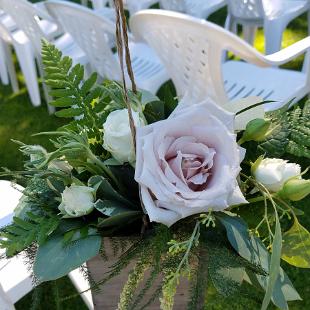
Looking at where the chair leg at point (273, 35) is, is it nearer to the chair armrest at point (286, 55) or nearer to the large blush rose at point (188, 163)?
the chair armrest at point (286, 55)

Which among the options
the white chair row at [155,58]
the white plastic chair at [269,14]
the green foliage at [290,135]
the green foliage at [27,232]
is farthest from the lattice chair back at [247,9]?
the green foliage at [27,232]

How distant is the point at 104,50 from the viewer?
8.64 ft

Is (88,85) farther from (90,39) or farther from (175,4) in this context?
(175,4)

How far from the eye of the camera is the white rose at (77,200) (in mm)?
736

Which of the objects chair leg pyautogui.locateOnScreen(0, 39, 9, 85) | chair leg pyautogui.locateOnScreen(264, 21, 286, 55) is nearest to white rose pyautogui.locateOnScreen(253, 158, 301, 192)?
chair leg pyautogui.locateOnScreen(264, 21, 286, 55)

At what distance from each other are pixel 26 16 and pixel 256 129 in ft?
7.97

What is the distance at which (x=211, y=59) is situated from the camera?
2.13m

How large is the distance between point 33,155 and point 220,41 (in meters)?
1.35

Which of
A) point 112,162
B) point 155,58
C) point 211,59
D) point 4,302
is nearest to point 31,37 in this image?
point 155,58

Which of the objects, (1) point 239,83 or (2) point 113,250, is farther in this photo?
(1) point 239,83

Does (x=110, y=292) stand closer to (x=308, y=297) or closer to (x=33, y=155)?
(x=33, y=155)

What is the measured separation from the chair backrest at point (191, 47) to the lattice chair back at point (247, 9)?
98cm

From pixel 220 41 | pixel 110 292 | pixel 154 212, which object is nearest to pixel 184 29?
pixel 220 41

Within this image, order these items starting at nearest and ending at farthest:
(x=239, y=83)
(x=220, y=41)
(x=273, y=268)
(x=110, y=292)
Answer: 1. (x=273, y=268)
2. (x=110, y=292)
3. (x=220, y=41)
4. (x=239, y=83)
